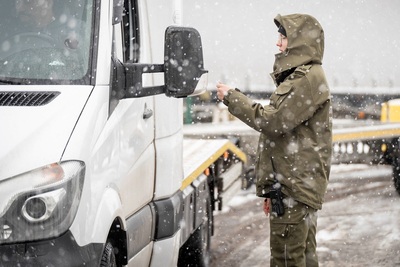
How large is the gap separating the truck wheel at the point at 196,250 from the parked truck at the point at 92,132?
5.65 ft

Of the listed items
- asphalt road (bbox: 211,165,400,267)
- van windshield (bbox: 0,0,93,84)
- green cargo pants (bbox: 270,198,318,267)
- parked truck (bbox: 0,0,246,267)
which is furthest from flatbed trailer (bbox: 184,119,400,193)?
van windshield (bbox: 0,0,93,84)

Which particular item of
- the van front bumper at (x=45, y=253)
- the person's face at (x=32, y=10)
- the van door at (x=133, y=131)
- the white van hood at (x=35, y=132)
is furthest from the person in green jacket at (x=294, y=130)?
the van front bumper at (x=45, y=253)

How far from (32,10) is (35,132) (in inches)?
39.1

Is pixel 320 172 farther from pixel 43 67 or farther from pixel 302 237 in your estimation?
pixel 43 67

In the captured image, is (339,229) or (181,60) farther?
(339,229)

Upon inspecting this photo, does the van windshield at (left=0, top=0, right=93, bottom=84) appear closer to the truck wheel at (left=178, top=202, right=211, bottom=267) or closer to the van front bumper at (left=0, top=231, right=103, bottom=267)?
the van front bumper at (left=0, top=231, right=103, bottom=267)

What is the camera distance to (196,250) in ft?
25.0

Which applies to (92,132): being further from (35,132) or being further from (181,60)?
(181,60)

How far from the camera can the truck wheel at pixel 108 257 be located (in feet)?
13.4

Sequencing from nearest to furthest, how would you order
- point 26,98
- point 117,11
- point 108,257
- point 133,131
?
point 26,98 < point 108,257 < point 117,11 < point 133,131

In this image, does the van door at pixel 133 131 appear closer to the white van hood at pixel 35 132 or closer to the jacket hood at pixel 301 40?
the white van hood at pixel 35 132

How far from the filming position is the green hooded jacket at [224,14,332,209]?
16.1 feet

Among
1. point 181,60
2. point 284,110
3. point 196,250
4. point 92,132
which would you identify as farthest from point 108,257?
point 196,250

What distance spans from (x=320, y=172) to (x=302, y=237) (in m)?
0.40
